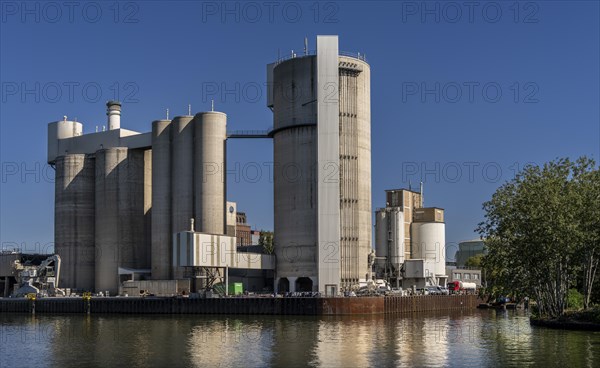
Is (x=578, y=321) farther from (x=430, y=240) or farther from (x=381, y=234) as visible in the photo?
(x=430, y=240)

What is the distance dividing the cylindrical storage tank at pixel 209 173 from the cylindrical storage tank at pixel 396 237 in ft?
94.2

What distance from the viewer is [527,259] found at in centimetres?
7256

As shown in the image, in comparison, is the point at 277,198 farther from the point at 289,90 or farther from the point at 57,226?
the point at 57,226

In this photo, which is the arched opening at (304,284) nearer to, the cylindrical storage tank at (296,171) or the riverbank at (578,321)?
the cylindrical storage tank at (296,171)

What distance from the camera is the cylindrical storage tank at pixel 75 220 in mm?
137000

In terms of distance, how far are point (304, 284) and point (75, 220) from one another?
1746 inches

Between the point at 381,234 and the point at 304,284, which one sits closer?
the point at 304,284

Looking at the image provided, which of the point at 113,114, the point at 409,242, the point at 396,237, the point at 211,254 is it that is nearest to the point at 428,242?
the point at 409,242

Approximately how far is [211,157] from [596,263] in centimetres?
6670

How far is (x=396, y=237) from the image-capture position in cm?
13300

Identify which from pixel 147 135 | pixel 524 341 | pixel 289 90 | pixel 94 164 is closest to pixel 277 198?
pixel 289 90

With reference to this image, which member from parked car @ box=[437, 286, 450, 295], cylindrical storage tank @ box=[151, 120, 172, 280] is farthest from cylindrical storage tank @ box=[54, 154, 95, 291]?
parked car @ box=[437, 286, 450, 295]

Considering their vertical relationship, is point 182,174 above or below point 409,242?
above

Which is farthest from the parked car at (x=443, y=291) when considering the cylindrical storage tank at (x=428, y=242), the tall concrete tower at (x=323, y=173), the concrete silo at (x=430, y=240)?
the tall concrete tower at (x=323, y=173)
